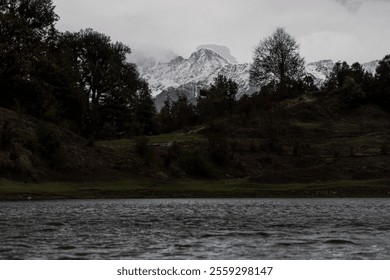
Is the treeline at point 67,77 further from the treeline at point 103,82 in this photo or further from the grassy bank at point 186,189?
the grassy bank at point 186,189

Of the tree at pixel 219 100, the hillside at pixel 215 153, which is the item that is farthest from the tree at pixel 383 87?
the tree at pixel 219 100

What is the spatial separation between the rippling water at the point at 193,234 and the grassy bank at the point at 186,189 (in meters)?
19.9

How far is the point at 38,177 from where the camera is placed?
262 feet

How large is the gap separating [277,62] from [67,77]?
5214 centimetres

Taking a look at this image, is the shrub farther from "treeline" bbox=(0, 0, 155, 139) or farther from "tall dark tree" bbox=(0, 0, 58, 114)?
"tall dark tree" bbox=(0, 0, 58, 114)

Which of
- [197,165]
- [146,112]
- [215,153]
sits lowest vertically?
[197,165]

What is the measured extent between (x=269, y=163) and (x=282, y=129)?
19.2 m

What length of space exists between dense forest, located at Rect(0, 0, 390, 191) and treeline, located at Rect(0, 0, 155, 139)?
0.20m

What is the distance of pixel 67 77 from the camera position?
117 m

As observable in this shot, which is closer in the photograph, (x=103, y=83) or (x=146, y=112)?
(x=103, y=83)

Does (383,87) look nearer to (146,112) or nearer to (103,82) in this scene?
(146,112)

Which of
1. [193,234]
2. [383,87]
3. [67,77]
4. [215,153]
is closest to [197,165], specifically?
[215,153]
